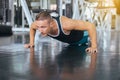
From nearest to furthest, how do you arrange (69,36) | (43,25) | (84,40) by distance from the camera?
1. (43,25)
2. (69,36)
3. (84,40)

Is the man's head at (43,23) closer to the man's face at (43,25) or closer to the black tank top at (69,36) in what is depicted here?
the man's face at (43,25)

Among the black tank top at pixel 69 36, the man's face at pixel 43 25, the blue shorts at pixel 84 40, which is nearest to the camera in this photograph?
the man's face at pixel 43 25

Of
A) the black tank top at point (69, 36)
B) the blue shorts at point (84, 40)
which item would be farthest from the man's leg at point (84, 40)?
the black tank top at point (69, 36)

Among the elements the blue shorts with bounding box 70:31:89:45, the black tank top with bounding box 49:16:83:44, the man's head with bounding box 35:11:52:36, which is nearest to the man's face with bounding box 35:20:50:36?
the man's head with bounding box 35:11:52:36

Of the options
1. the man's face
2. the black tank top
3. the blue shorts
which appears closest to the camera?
the man's face

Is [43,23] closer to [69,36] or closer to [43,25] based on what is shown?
[43,25]

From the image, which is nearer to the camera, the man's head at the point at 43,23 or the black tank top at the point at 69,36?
the man's head at the point at 43,23

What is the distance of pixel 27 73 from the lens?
1.42 meters

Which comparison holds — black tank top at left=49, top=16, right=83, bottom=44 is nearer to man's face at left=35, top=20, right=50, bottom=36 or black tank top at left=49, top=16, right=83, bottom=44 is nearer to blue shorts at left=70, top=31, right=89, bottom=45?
blue shorts at left=70, top=31, right=89, bottom=45

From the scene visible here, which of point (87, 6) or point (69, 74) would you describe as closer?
point (69, 74)

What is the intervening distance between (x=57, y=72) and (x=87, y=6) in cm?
895

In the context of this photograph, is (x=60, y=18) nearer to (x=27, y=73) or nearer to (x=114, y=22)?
(x=27, y=73)

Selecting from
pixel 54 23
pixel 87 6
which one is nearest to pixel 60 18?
pixel 54 23

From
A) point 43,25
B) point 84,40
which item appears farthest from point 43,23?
point 84,40
